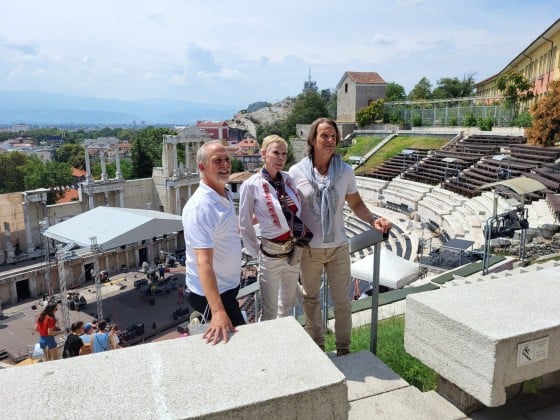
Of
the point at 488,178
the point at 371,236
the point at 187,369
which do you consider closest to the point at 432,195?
the point at 488,178

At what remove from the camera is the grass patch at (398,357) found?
3.12 metres

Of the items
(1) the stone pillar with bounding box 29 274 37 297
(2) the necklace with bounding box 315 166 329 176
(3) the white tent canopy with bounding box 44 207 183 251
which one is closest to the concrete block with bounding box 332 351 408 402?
(2) the necklace with bounding box 315 166 329 176

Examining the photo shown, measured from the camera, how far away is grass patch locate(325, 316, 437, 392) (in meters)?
3.12

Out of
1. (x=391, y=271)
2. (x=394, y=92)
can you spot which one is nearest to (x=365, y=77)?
(x=394, y=92)

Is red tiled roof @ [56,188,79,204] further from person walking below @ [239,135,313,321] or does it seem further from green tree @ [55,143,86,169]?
person walking below @ [239,135,313,321]

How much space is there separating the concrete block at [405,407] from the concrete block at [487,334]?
206 millimetres

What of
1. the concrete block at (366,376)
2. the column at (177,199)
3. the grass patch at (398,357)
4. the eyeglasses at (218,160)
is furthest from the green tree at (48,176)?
the concrete block at (366,376)

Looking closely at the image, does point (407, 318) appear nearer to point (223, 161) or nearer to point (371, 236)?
point (371, 236)

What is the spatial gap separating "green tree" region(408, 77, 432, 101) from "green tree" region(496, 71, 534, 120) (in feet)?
89.8

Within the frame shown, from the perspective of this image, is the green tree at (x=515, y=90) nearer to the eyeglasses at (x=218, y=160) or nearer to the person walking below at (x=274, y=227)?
the person walking below at (x=274, y=227)

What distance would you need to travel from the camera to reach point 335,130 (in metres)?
3.32

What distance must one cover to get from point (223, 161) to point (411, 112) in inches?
1637

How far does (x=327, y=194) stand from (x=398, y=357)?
4.75 feet

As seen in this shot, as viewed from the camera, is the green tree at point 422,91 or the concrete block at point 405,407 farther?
the green tree at point 422,91
